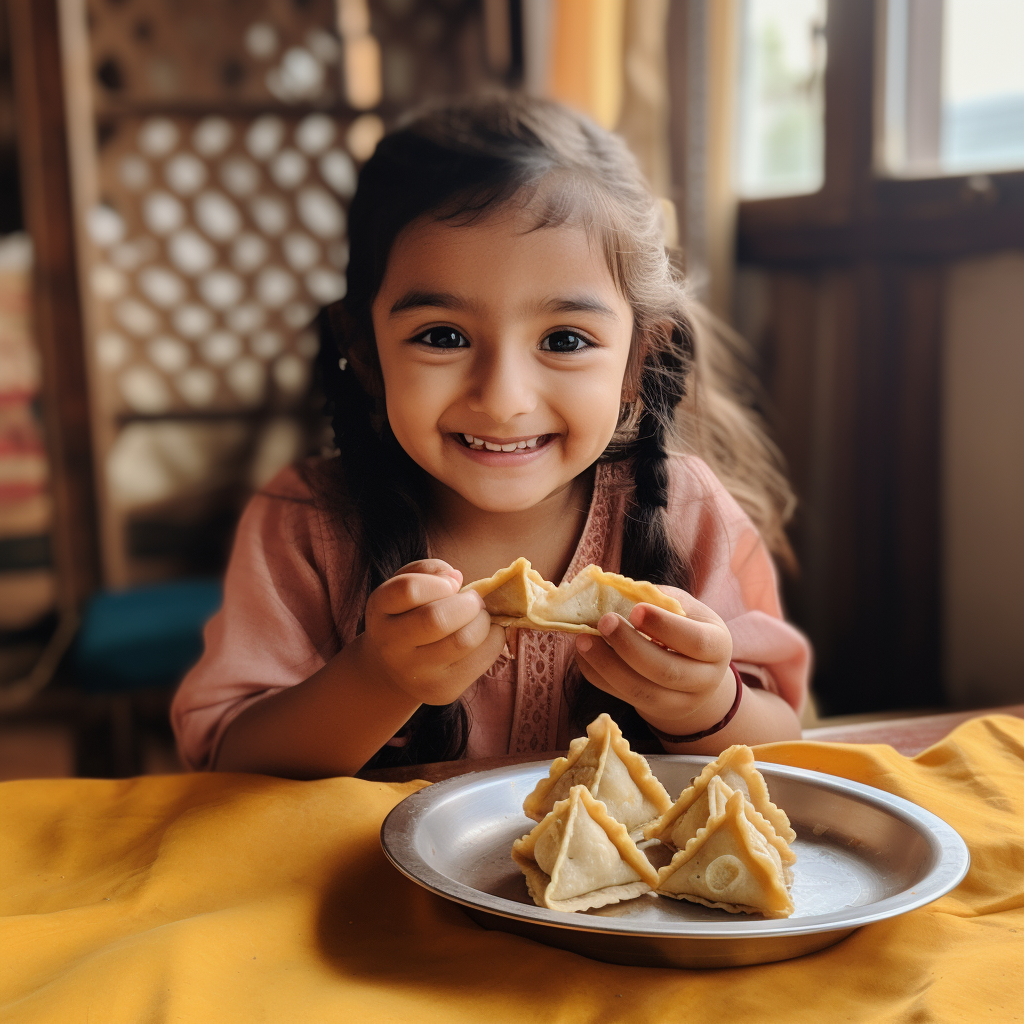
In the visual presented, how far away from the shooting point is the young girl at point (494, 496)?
2.67 ft

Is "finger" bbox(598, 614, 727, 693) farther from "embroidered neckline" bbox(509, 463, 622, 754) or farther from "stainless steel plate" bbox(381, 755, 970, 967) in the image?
"embroidered neckline" bbox(509, 463, 622, 754)

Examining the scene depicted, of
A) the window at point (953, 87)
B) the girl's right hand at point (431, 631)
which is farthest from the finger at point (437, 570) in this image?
the window at point (953, 87)

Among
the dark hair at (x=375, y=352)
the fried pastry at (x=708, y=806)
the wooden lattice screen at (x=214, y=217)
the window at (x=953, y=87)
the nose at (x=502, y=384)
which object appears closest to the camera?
the fried pastry at (x=708, y=806)

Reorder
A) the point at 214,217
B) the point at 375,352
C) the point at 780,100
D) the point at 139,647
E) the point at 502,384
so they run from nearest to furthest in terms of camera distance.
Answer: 1. the point at 502,384
2. the point at 375,352
3. the point at 139,647
4. the point at 780,100
5. the point at 214,217

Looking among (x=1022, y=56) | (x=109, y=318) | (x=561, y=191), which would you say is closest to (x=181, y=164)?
(x=109, y=318)

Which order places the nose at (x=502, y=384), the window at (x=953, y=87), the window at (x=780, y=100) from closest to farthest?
1. the nose at (x=502, y=384)
2. the window at (x=953, y=87)
3. the window at (x=780, y=100)

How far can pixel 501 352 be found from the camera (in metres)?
0.81

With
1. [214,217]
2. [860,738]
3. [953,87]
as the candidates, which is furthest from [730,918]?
[214,217]

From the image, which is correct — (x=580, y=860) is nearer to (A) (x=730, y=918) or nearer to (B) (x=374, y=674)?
(A) (x=730, y=918)

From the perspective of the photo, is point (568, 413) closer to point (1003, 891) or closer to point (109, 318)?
point (1003, 891)

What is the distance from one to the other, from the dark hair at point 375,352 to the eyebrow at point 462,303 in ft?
0.19

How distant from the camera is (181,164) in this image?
9.01 ft

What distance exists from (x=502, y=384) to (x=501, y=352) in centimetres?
2

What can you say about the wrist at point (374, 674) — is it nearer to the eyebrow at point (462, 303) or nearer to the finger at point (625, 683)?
the finger at point (625, 683)
